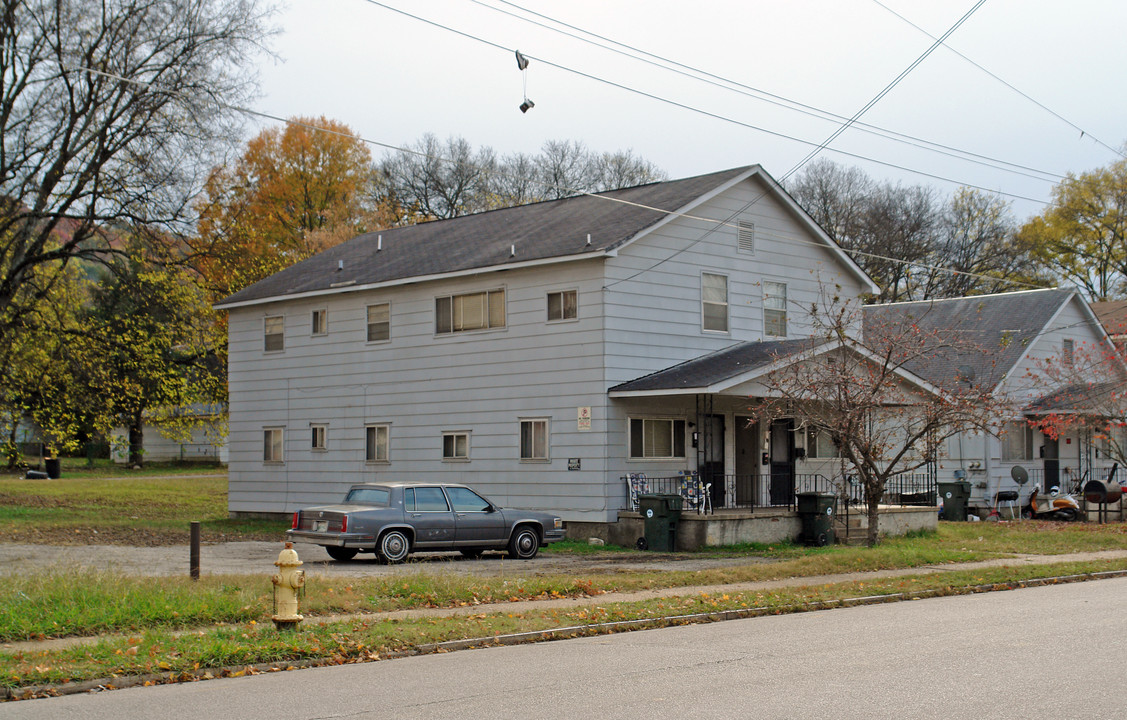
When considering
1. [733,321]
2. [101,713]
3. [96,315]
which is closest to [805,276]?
[733,321]

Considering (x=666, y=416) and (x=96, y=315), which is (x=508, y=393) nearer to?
(x=666, y=416)

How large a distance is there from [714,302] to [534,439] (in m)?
5.14

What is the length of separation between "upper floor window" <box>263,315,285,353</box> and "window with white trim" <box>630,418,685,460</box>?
36.2ft

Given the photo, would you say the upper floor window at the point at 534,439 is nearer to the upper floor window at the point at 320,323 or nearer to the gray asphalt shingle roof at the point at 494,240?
the gray asphalt shingle roof at the point at 494,240

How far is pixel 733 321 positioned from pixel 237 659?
17.9 m

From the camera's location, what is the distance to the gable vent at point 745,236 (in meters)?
26.7

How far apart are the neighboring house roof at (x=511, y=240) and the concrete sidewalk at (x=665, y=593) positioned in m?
8.80

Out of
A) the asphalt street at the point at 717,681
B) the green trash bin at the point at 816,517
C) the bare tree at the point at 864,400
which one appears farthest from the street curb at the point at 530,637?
the green trash bin at the point at 816,517

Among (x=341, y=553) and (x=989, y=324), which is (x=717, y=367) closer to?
(x=341, y=553)

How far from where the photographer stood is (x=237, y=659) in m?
10.2

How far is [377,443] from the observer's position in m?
28.2

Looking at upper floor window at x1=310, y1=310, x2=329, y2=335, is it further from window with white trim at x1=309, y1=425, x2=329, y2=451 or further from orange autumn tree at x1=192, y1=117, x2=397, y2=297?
orange autumn tree at x1=192, y1=117, x2=397, y2=297

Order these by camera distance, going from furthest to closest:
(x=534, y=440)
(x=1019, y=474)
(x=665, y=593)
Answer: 1. (x=1019, y=474)
2. (x=534, y=440)
3. (x=665, y=593)

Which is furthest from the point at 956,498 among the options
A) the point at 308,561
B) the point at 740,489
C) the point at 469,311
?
the point at 308,561
